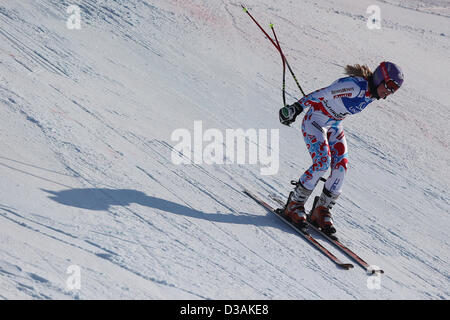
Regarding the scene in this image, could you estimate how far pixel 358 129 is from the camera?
27.3ft

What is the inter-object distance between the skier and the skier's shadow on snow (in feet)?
1.19

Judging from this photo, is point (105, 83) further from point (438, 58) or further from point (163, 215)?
point (438, 58)

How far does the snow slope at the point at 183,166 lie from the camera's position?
14.4 feet

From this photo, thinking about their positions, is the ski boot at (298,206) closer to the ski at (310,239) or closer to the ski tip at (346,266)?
the ski at (310,239)

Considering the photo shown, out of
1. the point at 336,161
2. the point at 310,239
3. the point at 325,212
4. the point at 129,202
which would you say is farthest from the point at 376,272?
the point at 129,202

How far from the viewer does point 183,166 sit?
20.5ft

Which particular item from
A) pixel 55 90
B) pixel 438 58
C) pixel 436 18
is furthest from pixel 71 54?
pixel 436 18

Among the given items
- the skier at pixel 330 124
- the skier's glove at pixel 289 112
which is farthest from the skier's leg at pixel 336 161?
the skier's glove at pixel 289 112

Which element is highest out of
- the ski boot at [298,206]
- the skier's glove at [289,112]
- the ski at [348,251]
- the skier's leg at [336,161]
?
the skier's glove at [289,112]

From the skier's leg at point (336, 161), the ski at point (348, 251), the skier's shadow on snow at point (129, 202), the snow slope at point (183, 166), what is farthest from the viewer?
the skier's leg at point (336, 161)

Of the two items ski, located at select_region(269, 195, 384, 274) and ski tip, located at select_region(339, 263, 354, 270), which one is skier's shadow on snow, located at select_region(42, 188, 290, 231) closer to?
ski, located at select_region(269, 195, 384, 274)

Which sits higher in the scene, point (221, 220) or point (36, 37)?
point (36, 37)

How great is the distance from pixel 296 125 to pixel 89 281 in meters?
4.75

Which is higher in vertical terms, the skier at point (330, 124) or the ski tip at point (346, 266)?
the skier at point (330, 124)
